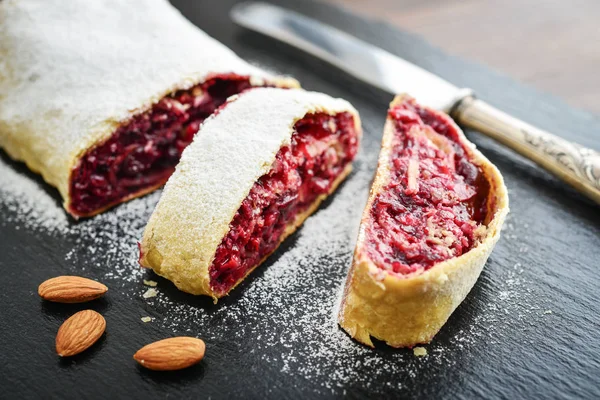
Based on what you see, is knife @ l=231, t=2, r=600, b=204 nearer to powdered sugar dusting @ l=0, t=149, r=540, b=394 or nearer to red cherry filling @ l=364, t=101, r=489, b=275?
red cherry filling @ l=364, t=101, r=489, b=275

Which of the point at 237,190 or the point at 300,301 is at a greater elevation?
the point at 237,190

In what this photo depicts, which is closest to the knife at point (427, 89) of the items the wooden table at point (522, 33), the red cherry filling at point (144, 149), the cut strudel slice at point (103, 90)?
the cut strudel slice at point (103, 90)

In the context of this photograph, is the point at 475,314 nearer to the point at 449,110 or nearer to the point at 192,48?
the point at 449,110

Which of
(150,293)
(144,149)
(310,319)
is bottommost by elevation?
(150,293)

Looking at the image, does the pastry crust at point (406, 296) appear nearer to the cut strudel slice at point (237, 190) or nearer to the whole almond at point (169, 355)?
the cut strudel slice at point (237, 190)

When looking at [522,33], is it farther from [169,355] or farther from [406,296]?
[169,355]

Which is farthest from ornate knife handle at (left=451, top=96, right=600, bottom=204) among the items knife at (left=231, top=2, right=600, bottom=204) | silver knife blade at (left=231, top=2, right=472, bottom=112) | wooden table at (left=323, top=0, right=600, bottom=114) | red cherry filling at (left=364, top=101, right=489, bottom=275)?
wooden table at (left=323, top=0, right=600, bottom=114)

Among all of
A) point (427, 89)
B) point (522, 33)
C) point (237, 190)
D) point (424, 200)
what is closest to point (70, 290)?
point (237, 190)
